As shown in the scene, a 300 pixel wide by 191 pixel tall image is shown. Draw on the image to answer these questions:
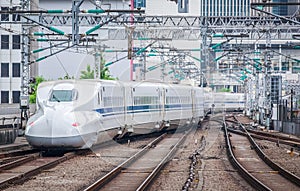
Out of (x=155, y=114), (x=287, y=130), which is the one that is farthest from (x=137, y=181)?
(x=287, y=130)

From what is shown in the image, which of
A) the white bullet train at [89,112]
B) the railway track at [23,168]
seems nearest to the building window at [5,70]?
the white bullet train at [89,112]

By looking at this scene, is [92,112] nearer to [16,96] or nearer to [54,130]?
[54,130]

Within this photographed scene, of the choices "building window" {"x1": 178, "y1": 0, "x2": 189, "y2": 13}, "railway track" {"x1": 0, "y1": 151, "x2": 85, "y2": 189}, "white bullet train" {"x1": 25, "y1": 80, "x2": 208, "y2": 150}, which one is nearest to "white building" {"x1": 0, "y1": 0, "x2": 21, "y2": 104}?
"building window" {"x1": 178, "y1": 0, "x2": 189, "y2": 13}

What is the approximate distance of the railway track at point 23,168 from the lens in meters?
15.5

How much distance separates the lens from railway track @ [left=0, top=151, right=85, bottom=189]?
51.0ft

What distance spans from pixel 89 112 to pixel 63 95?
48.2 inches

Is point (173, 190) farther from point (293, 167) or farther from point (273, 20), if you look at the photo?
point (273, 20)

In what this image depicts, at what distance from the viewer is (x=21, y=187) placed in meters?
14.6

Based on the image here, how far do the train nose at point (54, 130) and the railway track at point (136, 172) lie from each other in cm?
223

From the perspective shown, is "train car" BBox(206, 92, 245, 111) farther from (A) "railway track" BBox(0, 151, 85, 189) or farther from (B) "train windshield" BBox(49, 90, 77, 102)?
(A) "railway track" BBox(0, 151, 85, 189)

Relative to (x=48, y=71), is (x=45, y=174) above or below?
below

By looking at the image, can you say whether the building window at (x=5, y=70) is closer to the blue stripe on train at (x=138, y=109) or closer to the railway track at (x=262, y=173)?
the blue stripe on train at (x=138, y=109)

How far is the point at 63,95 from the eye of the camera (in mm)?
21781

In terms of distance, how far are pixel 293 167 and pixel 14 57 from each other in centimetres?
4986
